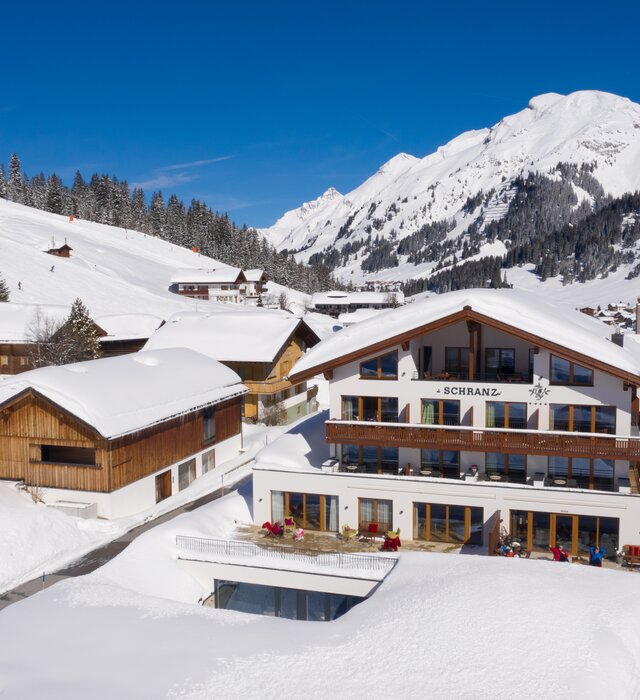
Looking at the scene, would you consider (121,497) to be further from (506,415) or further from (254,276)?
(254,276)

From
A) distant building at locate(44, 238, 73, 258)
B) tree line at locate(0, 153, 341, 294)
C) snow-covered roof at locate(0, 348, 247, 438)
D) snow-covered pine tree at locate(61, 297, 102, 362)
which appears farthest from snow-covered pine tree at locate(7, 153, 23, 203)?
snow-covered roof at locate(0, 348, 247, 438)

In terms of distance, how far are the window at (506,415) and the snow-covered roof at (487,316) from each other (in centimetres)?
335

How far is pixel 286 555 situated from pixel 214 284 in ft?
335

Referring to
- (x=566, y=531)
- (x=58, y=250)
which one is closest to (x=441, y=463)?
(x=566, y=531)

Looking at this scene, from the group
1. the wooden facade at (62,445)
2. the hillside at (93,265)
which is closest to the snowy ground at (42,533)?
the wooden facade at (62,445)

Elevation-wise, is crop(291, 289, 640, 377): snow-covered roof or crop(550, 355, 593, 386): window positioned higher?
crop(291, 289, 640, 377): snow-covered roof

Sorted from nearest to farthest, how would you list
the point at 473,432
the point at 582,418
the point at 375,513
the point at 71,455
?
the point at 582,418 < the point at 473,432 < the point at 375,513 < the point at 71,455

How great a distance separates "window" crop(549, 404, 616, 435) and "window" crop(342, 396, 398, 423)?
6.84m

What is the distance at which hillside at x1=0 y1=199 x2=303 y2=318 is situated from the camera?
3762 inches

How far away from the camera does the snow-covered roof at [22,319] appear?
61094 mm

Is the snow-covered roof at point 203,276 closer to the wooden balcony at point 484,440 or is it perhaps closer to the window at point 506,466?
the wooden balcony at point 484,440

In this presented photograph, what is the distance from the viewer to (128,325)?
2955 inches

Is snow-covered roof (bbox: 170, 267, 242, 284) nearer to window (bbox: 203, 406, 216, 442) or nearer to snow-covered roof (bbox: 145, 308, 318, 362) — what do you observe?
snow-covered roof (bbox: 145, 308, 318, 362)

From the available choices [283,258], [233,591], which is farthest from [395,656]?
[283,258]
